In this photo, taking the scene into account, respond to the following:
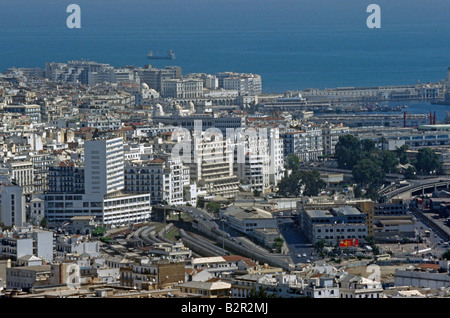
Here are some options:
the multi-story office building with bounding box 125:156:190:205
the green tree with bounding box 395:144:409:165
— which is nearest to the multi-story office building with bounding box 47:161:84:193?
the multi-story office building with bounding box 125:156:190:205

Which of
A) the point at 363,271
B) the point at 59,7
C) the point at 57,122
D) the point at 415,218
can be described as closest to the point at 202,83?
the point at 59,7

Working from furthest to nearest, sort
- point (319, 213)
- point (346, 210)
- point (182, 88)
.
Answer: point (182, 88) < point (346, 210) < point (319, 213)

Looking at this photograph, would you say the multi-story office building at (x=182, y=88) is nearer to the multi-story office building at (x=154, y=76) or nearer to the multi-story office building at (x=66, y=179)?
the multi-story office building at (x=154, y=76)

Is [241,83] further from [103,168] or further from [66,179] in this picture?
[103,168]

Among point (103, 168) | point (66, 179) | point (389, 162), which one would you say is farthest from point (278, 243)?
point (389, 162)

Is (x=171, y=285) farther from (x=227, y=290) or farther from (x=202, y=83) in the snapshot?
(x=202, y=83)

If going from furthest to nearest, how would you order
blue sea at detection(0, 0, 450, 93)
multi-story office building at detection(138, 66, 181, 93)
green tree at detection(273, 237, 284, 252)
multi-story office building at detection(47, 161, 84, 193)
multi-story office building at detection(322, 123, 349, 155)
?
blue sea at detection(0, 0, 450, 93) < multi-story office building at detection(138, 66, 181, 93) < multi-story office building at detection(322, 123, 349, 155) < multi-story office building at detection(47, 161, 84, 193) < green tree at detection(273, 237, 284, 252)

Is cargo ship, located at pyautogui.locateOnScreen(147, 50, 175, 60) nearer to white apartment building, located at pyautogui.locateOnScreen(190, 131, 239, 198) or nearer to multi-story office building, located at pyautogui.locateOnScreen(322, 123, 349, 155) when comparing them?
multi-story office building, located at pyautogui.locateOnScreen(322, 123, 349, 155)

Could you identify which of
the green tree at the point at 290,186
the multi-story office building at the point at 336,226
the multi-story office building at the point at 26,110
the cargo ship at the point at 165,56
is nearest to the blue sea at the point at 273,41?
the cargo ship at the point at 165,56
